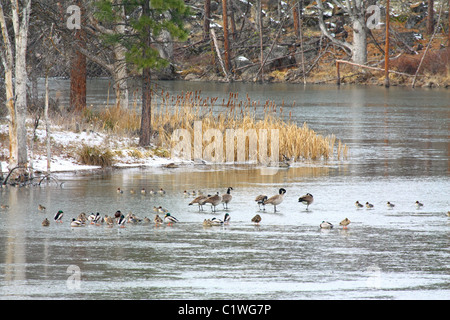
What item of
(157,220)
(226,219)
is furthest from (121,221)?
(226,219)

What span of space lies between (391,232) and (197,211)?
12.6ft

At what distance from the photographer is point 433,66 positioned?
67.9m

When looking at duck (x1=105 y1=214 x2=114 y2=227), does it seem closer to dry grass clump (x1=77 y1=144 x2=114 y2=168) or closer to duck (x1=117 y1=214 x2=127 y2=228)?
duck (x1=117 y1=214 x2=127 y2=228)

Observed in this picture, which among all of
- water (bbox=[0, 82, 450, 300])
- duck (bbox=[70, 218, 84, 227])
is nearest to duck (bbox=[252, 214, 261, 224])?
water (bbox=[0, 82, 450, 300])

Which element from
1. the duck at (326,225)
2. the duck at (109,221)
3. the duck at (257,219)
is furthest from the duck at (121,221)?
the duck at (326,225)

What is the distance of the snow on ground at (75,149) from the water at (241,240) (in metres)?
0.90

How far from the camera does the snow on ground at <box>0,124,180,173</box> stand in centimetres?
1981

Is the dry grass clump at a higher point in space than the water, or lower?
higher

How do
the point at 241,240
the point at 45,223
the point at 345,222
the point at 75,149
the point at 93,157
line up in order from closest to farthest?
1. the point at 241,240
2. the point at 45,223
3. the point at 345,222
4. the point at 93,157
5. the point at 75,149

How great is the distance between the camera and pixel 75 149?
21.0 meters

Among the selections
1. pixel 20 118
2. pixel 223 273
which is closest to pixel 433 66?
pixel 20 118

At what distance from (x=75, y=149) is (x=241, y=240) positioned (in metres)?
9.94

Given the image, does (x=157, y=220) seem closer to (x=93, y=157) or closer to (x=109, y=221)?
(x=109, y=221)

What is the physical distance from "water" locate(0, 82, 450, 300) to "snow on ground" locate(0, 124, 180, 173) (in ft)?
2.95
